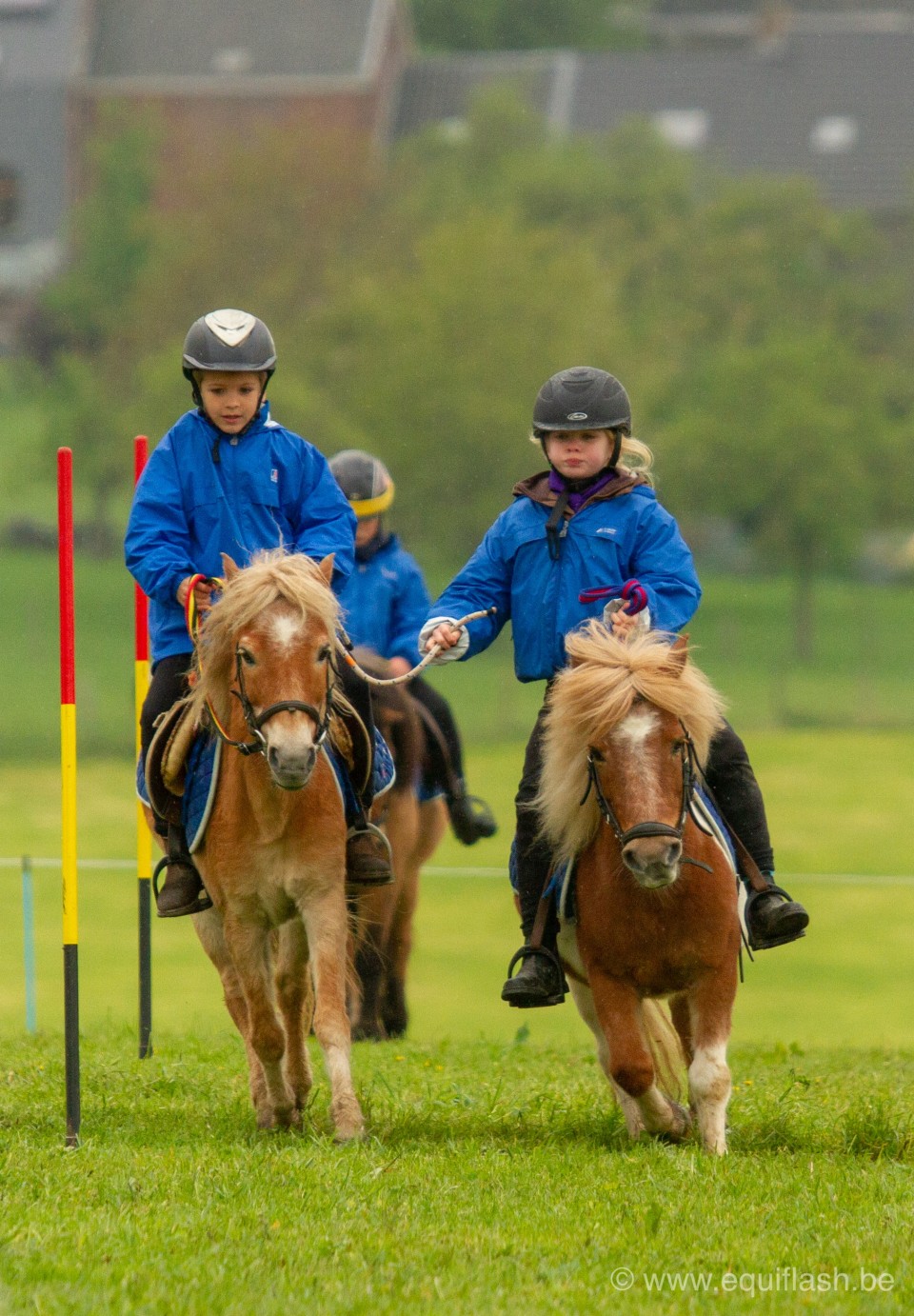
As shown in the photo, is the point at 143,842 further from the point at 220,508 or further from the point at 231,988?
the point at 220,508

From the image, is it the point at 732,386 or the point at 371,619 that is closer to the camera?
the point at 371,619

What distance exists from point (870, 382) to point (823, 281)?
17.4 feet

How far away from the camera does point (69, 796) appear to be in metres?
6.37

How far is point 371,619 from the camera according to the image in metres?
10.9

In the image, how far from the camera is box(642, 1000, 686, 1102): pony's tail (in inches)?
270

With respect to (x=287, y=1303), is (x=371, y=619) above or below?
above

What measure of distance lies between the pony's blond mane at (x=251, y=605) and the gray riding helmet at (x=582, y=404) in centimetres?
100

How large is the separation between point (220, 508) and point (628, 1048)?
8.09ft

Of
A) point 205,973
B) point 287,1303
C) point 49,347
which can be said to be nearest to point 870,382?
point 49,347

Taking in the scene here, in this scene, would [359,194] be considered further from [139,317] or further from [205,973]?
[205,973]

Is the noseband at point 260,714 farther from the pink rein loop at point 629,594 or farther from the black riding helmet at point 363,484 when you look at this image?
the black riding helmet at point 363,484

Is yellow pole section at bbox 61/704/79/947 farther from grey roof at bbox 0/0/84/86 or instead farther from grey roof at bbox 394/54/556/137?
grey roof at bbox 0/0/84/86

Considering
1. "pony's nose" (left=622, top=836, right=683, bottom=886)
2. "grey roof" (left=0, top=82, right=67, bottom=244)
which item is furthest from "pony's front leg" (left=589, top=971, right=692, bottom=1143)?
"grey roof" (left=0, top=82, right=67, bottom=244)

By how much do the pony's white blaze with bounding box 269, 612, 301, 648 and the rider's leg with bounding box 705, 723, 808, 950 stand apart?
58.8 inches
